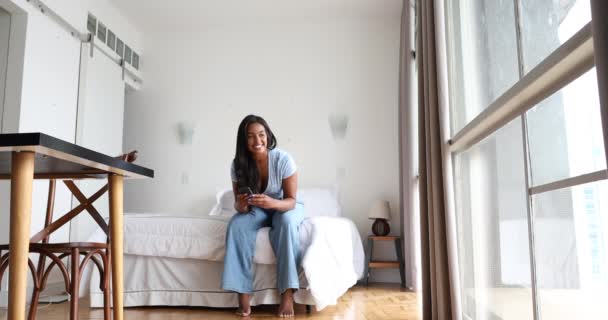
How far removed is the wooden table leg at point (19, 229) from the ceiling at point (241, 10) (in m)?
3.33

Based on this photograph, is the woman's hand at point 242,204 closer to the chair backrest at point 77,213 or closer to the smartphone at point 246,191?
the smartphone at point 246,191

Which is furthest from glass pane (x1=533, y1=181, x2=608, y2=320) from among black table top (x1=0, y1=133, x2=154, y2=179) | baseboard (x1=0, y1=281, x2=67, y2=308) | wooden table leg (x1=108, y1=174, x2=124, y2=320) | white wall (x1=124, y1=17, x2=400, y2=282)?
white wall (x1=124, y1=17, x2=400, y2=282)

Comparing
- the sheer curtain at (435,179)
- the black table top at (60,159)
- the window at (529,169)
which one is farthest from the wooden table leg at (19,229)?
the sheer curtain at (435,179)

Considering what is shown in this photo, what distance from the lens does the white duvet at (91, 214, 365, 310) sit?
104 inches

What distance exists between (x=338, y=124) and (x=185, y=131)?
4.68 feet

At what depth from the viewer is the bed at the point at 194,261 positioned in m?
2.73

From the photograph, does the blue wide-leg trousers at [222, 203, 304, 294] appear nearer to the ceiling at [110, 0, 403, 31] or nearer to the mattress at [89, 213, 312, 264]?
the mattress at [89, 213, 312, 264]

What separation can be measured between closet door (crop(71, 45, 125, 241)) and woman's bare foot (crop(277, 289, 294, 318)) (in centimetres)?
182

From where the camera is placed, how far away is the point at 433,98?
210cm

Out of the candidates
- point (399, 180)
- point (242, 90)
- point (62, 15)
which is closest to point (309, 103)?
point (242, 90)

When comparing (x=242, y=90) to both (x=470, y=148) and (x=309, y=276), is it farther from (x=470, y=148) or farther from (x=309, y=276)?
(x=470, y=148)

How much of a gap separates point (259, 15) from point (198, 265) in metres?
2.60

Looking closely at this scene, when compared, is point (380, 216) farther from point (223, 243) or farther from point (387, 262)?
point (223, 243)

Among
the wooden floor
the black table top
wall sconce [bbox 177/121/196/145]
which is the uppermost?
wall sconce [bbox 177/121/196/145]
